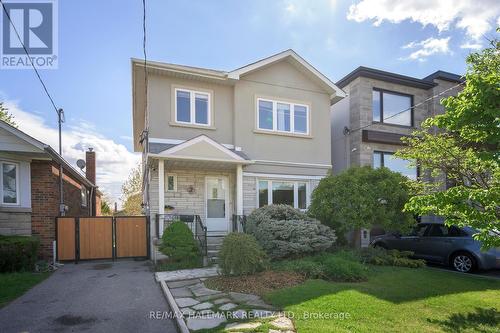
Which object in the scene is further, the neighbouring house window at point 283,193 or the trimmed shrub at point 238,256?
the neighbouring house window at point 283,193

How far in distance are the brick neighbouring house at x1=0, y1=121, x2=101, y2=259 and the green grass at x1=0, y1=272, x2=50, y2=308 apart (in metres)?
2.05

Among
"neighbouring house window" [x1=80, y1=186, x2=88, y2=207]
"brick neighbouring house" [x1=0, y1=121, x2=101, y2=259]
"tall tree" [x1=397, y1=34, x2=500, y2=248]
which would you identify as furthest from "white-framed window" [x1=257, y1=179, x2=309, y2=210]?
"neighbouring house window" [x1=80, y1=186, x2=88, y2=207]

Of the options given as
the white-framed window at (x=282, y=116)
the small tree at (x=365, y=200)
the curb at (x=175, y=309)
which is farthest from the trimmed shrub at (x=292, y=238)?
the white-framed window at (x=282, y=116)

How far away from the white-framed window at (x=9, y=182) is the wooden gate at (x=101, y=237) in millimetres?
1417

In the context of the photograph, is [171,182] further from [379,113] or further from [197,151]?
[379,113]

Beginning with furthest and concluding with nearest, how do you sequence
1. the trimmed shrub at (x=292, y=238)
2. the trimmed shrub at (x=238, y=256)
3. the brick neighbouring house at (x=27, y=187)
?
the brick neighbouring house at (x=27, y=187) < the trimmed shrub at (x=292, y=238) < the trimmed shrub at (x=238, y=256)

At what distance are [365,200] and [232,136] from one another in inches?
210

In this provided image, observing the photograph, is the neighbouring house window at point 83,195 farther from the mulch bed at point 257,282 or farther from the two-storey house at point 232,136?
the mulch bed at point 257,282

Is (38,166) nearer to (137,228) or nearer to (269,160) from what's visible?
(137,228)

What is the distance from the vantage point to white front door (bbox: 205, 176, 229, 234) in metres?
12.0

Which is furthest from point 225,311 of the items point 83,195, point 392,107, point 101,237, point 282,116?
point 83,195

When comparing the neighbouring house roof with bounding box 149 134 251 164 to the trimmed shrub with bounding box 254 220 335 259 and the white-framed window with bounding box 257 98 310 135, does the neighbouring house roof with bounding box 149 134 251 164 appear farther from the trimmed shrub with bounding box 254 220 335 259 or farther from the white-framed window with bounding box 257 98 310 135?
the trimmed shrub with bounding box 254 220 335 259

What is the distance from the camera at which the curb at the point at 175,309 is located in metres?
4.71

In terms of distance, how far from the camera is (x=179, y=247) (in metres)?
9.33
